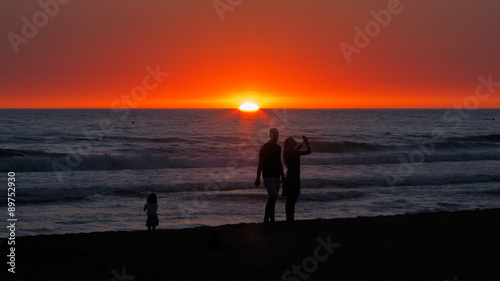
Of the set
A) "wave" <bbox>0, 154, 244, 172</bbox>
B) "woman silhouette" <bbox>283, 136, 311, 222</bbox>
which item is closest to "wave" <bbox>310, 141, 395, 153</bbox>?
"wave" <bbox>0, 154, 244, 172</bbox>

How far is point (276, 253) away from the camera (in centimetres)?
942

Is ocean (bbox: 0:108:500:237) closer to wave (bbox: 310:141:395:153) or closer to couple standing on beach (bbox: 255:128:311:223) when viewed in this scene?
wave (bbox: 310:141:395:153)

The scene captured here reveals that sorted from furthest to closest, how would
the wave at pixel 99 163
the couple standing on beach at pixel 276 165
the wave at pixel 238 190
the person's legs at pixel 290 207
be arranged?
the wave at pixel 99 163 < the wave at pixel 238 190 < the person's legs at pixel 290 207 < the couple standing on beach at pixel 276 165

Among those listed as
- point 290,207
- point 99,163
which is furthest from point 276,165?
point 99,163

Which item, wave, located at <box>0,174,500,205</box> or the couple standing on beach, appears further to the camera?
wave, located at <box>0,174,500,205</box>

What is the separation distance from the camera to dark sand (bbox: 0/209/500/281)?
8211mm

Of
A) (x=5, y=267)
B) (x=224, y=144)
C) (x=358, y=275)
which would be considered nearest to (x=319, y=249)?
(x=358, y=275)

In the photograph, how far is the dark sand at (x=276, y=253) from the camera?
8.21 m

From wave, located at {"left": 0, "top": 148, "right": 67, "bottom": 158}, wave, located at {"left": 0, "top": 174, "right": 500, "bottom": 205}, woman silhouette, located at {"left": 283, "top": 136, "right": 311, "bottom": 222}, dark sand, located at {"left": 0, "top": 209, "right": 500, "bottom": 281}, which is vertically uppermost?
woman silhouette, located at {"left": 283, "top": 136, "right": 311, "bottom": 222}

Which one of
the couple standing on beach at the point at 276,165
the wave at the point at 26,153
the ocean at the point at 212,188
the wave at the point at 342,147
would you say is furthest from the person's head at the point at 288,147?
the wave at the point at 342,147

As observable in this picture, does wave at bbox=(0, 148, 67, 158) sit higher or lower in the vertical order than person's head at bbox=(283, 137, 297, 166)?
lower

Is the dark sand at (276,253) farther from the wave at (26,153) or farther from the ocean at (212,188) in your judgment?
the wave at (26,153)

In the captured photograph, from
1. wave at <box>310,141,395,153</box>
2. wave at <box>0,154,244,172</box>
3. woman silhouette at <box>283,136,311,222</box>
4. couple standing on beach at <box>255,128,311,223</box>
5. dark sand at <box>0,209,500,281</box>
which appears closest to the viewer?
dark sand at <box>0,209,500,281</box>

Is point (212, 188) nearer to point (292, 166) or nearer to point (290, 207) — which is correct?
point (290, 207)
